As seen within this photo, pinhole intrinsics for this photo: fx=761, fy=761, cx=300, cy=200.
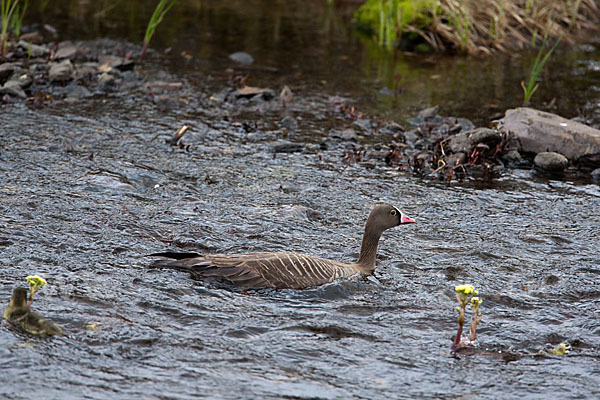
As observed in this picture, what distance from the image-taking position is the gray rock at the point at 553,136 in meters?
12.1

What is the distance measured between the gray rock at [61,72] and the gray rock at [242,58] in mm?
4076

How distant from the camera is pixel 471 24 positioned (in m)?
19.5

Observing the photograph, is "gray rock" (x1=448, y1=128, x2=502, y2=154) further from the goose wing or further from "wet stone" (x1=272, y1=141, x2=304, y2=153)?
the goose wing

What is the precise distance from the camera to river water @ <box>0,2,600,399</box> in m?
6.05

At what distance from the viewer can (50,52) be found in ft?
50.7

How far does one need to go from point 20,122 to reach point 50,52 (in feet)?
11.8

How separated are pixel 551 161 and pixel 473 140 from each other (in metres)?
1.23

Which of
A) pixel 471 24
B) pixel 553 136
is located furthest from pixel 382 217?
pixel 471 24

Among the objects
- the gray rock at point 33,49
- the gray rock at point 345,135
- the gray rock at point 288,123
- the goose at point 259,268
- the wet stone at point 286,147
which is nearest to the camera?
the goose at point 259,268

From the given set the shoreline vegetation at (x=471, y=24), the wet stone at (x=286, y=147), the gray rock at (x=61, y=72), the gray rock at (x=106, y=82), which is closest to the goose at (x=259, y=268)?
the wet stone at (x=286, y=147)

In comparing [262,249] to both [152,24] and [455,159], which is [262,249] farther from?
[152,24]

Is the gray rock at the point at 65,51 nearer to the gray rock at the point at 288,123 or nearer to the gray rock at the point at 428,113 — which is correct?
the gray rock at the point at 288,123

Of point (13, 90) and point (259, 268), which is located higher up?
point (13, 90)

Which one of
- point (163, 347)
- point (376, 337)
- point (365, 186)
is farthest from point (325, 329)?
point (365, 186)
